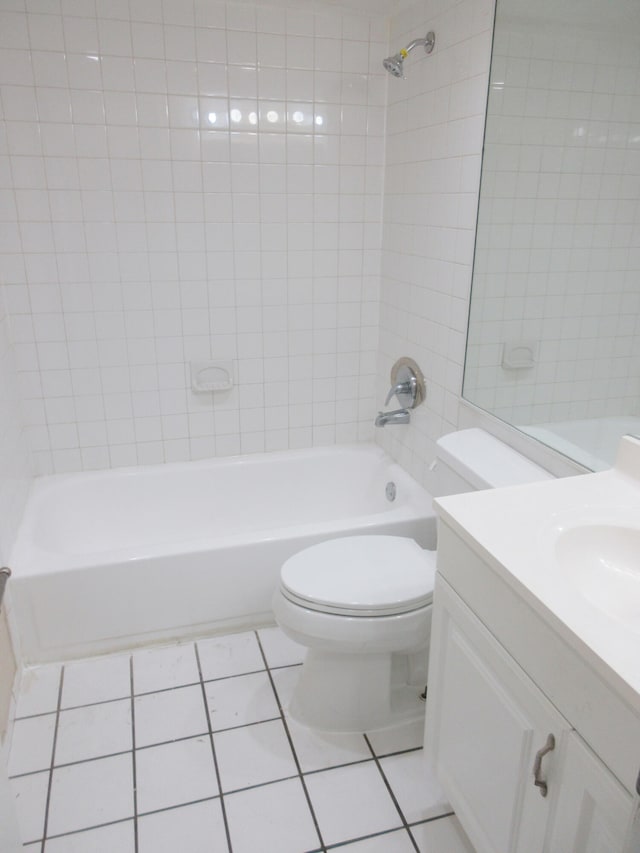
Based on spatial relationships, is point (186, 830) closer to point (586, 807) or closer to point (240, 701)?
point (240, 701)

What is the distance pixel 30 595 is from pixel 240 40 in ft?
6.68

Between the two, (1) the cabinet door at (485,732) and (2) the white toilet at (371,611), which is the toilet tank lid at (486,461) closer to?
(2) the white toilet at (371,611)

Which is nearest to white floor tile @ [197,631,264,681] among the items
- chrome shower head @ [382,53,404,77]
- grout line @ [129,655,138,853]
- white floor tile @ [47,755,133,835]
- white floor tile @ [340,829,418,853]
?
grout line @ [129,655,138,853]

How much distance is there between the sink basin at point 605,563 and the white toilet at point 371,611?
16.1 inches

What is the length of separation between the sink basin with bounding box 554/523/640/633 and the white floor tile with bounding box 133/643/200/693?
4.21 ft

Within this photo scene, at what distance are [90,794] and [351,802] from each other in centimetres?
66

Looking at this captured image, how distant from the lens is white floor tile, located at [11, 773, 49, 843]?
4.69 feet

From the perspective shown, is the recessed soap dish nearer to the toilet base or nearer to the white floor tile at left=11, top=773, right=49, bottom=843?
the toilet base

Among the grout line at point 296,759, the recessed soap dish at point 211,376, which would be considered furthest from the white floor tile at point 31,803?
the recessed soap dish at point 211,376

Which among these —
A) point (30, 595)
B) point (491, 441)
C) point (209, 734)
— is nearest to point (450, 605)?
point (491, 441)

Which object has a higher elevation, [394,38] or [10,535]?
[394,38]

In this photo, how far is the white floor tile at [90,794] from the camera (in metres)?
1.46

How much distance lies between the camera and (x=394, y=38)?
2270 millimetres

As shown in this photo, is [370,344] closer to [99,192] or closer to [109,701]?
[99,192]
